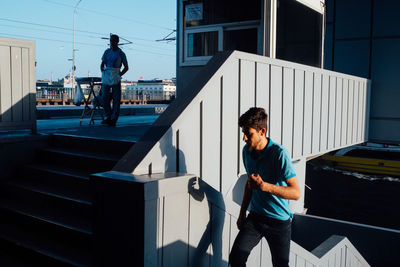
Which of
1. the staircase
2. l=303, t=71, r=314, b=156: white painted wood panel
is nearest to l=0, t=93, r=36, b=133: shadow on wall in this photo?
the staircase

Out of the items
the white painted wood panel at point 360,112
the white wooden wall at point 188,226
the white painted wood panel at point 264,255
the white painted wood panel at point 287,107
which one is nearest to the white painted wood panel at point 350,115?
the white painted wood panel at point 360,112

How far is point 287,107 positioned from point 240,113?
154cm

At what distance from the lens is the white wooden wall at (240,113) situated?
3754 mm

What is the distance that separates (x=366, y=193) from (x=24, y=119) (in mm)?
16412

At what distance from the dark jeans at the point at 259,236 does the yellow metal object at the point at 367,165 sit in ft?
64.3

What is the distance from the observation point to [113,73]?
7.97 m

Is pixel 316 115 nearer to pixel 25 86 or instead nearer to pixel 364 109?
pixel 364 109

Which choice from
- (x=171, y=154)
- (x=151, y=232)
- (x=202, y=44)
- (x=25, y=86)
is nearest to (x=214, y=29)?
(x=202, y=44)

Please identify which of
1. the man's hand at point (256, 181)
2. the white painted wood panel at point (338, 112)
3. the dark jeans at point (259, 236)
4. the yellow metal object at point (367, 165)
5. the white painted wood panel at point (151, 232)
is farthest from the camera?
the yellow metal object at point (367, 165)

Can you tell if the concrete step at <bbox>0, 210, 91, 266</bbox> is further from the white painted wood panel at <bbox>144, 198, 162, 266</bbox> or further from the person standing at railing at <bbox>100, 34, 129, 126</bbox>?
the person standing at railing at <bbox>100, 34, 129, 126</bbox>

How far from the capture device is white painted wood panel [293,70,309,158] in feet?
21.0

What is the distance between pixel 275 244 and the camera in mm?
3131

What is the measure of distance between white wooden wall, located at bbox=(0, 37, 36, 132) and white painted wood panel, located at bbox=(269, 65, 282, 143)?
3376 millimetres

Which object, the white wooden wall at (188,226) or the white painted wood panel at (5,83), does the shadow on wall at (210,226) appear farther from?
the white painted wood panel at (5,83)
